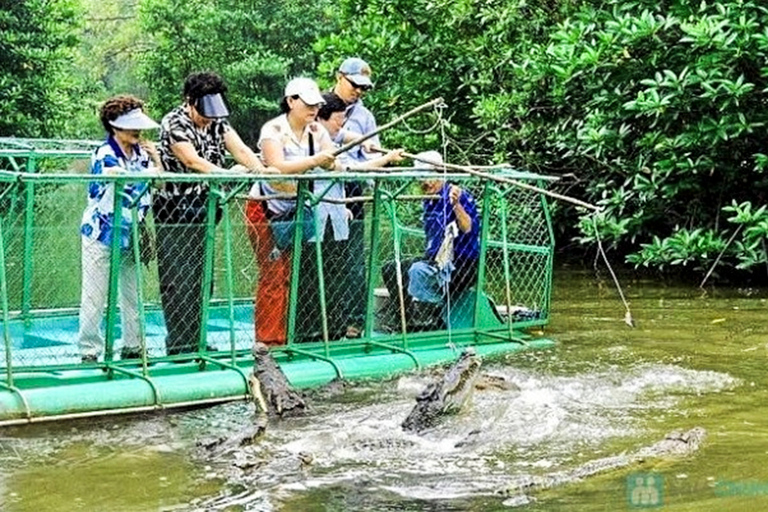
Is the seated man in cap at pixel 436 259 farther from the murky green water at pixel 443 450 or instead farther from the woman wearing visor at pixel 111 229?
the woman wearing visor at pixel 111 229

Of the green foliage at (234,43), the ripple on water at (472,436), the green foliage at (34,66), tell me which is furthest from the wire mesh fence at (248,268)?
the green foliage at (234,43)

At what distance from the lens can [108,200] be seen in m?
7.14

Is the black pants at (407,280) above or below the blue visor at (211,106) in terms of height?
below

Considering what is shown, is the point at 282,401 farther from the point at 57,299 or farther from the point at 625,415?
the point at 57,299

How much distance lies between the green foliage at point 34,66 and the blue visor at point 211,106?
1061cm

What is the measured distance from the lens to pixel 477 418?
260 inches

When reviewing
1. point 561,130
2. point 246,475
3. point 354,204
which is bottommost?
point 246,475

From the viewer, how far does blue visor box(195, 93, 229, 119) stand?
7.60m

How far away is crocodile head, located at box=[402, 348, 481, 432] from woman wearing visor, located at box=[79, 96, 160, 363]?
187cm

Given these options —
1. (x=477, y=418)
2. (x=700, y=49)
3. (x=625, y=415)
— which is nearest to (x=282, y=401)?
(x=477, y=418)

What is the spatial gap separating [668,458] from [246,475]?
189 centimetres

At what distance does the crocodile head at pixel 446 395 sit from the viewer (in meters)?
6.41

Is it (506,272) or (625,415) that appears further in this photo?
(506,272)

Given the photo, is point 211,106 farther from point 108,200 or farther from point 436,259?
point 436,259
